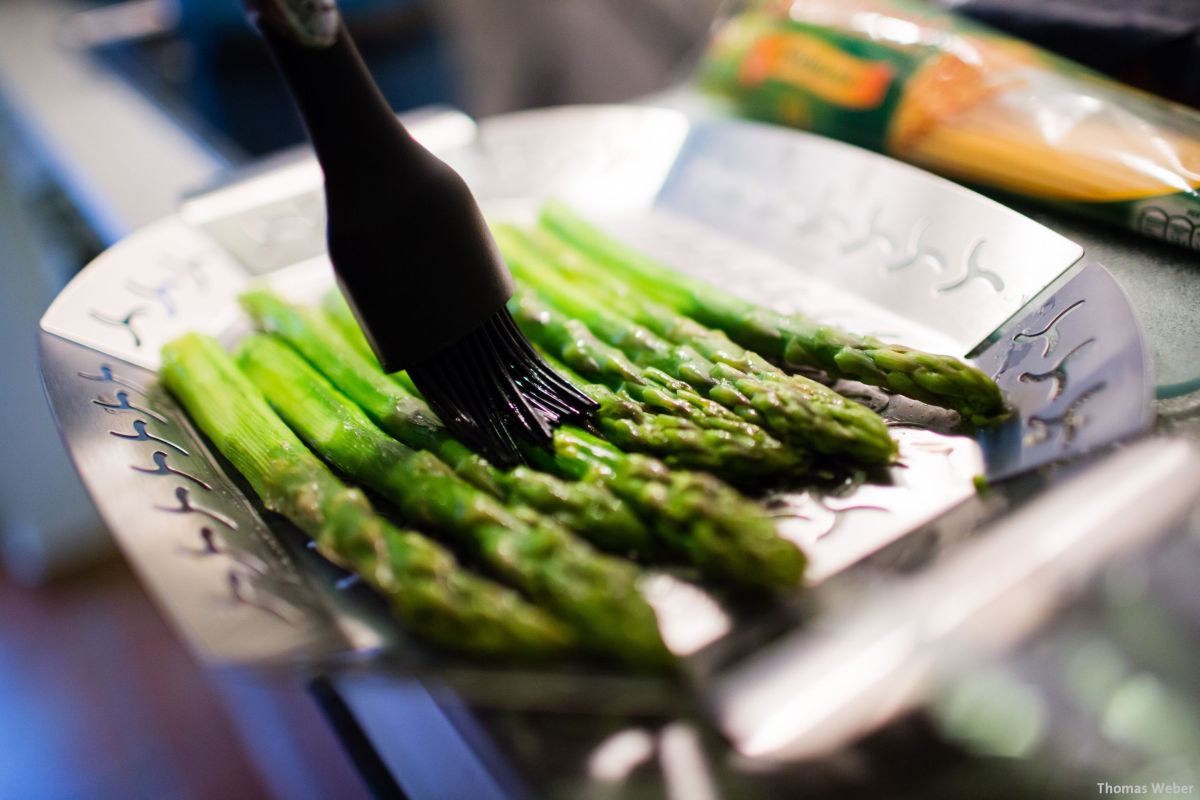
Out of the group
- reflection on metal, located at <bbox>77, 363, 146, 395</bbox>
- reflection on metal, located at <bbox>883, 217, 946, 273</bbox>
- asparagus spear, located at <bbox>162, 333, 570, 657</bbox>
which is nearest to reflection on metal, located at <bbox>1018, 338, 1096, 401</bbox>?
reflection on metal, located at <bbox>883, 217, 946, 273</bbox>

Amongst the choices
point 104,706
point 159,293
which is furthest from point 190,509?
point 104,706

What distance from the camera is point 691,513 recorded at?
131 cm

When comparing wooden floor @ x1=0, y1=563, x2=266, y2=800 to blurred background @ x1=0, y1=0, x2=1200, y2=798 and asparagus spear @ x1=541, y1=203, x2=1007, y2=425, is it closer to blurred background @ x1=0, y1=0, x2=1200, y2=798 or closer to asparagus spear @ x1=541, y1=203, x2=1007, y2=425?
blurred background @ x1=0, y1=0, x2=1200, y2=798

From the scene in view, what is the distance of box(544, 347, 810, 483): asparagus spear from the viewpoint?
4.75 feet

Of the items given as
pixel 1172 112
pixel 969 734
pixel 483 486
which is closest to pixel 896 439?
pixel 969 734

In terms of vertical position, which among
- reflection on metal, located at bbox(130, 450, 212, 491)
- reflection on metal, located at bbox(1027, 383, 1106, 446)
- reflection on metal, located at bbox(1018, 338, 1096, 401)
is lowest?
reflection on metal, located at bbox(1027, 383, 1106, 446)

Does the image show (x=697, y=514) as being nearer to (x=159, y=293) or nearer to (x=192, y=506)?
(x=192, y=506)

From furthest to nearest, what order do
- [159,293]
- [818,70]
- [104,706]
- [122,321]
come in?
[104,706] < [818,70] < [159,293] < [122,321]

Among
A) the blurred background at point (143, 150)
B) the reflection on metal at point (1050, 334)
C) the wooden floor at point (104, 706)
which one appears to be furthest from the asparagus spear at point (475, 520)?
the wooden floor at point (104, 706)

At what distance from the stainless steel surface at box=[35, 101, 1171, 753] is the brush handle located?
0.44m

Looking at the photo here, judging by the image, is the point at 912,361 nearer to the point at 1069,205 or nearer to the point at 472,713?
the point at 1069,205

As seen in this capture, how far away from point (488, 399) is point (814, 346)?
66 centimetres

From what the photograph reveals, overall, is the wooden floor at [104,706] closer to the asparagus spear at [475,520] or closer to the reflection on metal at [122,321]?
the reflection on metal at [122,321]

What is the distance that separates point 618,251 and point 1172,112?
136 centimetres
